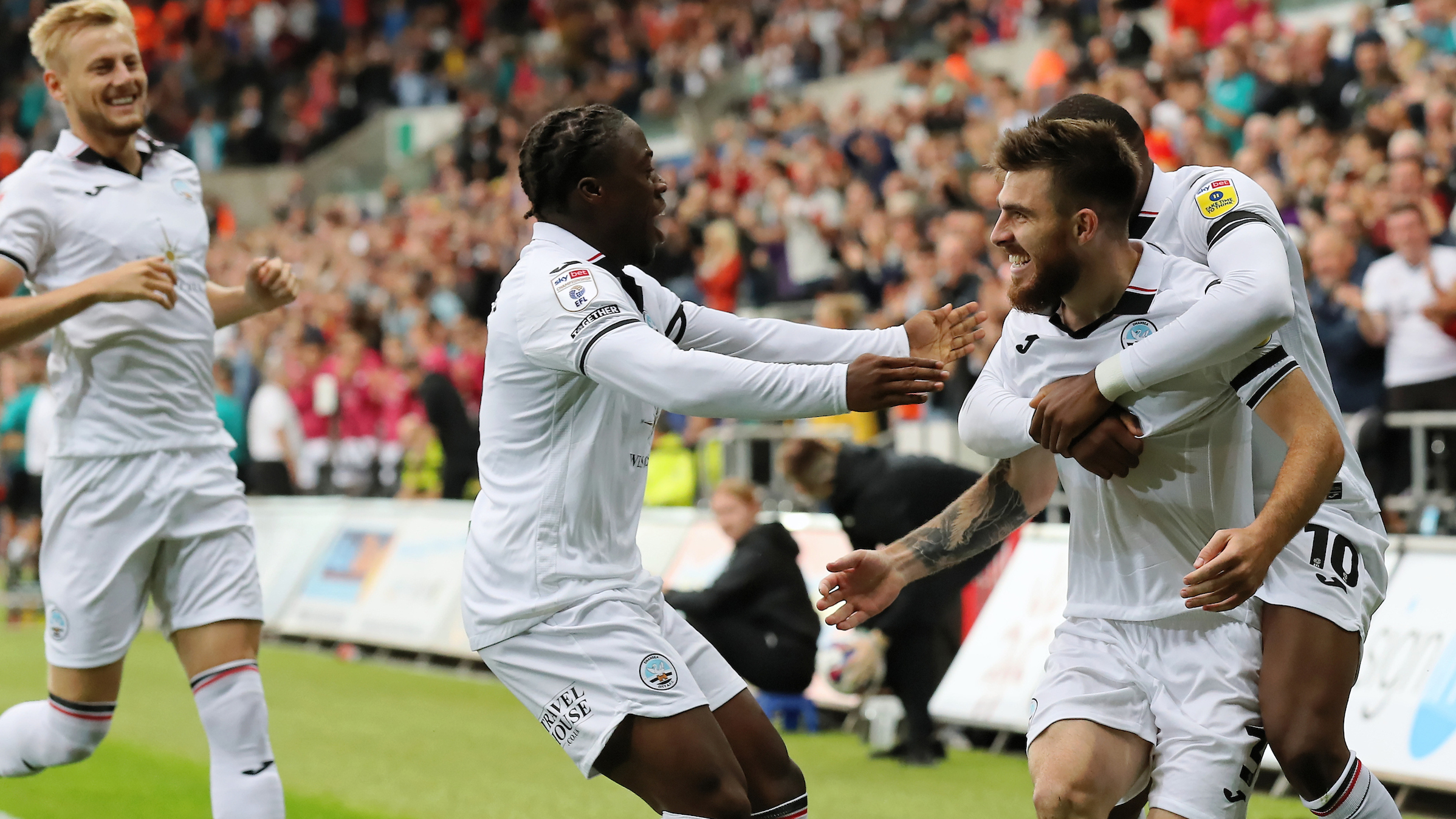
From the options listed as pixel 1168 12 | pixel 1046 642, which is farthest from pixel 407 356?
pixel 1046 642

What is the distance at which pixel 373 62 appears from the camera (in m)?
28.5

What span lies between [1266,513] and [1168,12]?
39.3 feet

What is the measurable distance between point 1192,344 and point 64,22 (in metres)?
3.77

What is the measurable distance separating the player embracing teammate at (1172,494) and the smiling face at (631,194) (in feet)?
2.84

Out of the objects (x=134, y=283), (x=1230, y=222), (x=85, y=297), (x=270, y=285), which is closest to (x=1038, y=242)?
(x=1230, y=222)

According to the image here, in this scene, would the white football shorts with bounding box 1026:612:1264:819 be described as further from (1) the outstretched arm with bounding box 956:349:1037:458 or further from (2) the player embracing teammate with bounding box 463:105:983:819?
(2) the player embracing teammate with bounding box 463:105:983:819

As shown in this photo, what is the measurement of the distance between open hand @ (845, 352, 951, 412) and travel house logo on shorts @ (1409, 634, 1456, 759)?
4.00m

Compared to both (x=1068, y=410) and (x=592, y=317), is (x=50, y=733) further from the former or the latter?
(x=1068, y=410)

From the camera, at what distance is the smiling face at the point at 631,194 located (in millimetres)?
3754

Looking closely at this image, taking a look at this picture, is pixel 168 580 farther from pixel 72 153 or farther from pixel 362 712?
pixel 362 712

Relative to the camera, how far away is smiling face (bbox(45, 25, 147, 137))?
4.94 m

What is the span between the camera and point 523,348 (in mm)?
3646

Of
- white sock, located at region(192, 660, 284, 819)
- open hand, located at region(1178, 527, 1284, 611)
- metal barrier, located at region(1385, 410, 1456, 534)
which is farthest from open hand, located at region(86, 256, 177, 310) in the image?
metal barrier, located at region(1385, 410, 1456, 534)

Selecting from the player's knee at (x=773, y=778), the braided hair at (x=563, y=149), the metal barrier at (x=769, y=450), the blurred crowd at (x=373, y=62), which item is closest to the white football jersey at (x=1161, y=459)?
the player's knee at (x=773, y=778)
